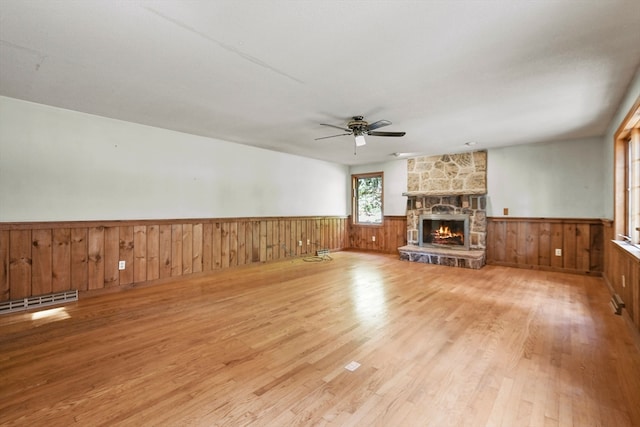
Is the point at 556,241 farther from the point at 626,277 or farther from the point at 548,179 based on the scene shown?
the point at 626,277

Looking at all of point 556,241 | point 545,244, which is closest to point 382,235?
point 545,244

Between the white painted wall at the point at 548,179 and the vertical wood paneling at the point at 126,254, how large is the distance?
6392 mm

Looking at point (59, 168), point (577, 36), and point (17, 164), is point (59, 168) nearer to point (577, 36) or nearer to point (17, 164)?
point (17, 164)

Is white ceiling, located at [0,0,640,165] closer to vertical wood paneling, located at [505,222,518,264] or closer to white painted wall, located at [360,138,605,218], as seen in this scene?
white painted wall, located at [360,138,605,218]

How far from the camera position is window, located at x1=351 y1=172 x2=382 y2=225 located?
7.68 metres

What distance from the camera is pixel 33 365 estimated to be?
2.11 metres

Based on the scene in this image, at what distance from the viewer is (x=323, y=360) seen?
2.17 m

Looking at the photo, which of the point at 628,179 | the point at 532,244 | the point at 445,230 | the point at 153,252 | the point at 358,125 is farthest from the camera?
the point at 445,230

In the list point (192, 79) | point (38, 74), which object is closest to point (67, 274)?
point (38, 74)

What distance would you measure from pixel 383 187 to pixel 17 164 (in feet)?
21.5

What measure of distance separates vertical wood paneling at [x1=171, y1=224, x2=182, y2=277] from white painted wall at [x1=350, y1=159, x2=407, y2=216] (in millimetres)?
4831

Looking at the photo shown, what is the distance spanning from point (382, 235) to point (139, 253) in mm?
5392

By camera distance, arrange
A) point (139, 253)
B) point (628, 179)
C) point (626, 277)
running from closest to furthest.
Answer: point (626, 277), point (628, 179), point (139, 253)

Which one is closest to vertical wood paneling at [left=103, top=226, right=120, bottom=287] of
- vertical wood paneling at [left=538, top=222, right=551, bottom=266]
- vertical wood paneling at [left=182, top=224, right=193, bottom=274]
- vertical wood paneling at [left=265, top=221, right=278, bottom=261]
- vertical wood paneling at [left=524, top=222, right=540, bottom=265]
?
vertical wood paneling at [left=182, top=224, right=193, bottom=274]
